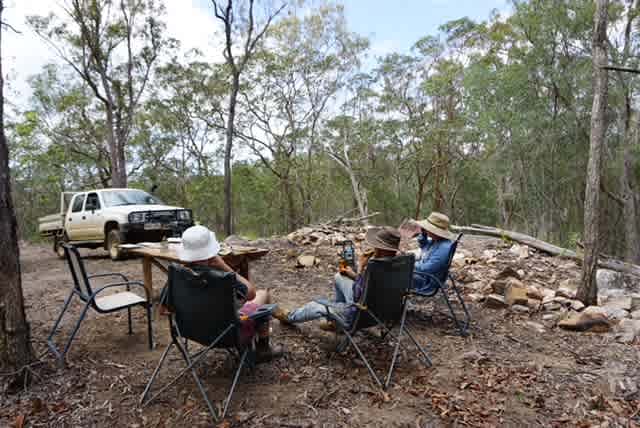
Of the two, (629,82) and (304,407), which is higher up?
(629,82)

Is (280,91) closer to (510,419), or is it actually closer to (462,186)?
(462,186)

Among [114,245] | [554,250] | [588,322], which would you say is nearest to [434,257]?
[588,322]

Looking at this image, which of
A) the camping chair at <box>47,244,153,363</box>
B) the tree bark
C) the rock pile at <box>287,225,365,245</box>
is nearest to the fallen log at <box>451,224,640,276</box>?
the rock pile at <box>287,225,365,245</box>

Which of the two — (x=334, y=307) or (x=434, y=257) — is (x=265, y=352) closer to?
(x=334, y=307)

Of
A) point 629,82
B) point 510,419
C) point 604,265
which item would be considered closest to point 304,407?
point 510,419

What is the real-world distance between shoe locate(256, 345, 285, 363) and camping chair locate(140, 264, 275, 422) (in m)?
0.48

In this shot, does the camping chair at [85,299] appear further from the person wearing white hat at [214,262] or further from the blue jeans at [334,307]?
the blue jeans at [334,307]

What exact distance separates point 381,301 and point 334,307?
36cm

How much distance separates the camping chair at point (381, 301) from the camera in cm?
278

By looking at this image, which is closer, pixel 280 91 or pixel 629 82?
pixel 629 82

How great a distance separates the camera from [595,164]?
444 centimetres

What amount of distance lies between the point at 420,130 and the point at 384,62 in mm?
4306

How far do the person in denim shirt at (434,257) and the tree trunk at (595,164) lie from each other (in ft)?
6.17

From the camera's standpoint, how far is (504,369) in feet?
9.77
